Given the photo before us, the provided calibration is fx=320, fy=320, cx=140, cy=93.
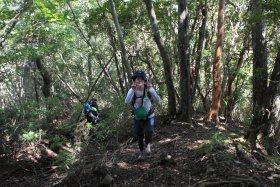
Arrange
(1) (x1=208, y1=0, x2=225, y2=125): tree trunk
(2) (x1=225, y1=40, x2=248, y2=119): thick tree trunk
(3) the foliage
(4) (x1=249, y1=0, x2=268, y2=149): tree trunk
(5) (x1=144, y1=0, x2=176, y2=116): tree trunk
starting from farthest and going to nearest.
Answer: (2) (x1=225, y1=40, x2=248, y2=119): thick tree trunk → (1) (x1=208, y1=0, x2=225, y2=125): tree trunk → (5) (x1=144, y1=0, x2=176, y2=116): tree trunk → (3) the foliage → (4) (x1=249, y1=0, x2=268, y2=149): tree trunk

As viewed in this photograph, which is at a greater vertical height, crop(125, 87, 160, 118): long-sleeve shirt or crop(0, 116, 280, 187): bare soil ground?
crop(125, 87, 160, 118): long-sleeve shirt

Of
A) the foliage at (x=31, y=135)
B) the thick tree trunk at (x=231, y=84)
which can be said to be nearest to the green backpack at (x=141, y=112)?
the foliage at (x=31, y=135)

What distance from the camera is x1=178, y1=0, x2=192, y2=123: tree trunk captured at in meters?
9.45

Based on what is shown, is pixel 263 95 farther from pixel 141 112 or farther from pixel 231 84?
pixel 231 84

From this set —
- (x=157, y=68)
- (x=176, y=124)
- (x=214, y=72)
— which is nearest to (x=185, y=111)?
(x=176, y=124)

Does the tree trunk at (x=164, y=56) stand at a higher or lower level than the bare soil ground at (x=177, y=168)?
higher

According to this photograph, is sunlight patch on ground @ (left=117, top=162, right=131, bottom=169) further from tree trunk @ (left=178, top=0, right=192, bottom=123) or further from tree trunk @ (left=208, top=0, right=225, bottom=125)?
tree trunk @ (left=208, top=0, right=225, bottom=125)

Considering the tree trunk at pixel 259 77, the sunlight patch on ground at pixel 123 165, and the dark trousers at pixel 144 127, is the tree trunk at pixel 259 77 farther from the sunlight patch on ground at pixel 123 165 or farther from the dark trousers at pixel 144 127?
the sunlight patch on ground at pixel 123 165

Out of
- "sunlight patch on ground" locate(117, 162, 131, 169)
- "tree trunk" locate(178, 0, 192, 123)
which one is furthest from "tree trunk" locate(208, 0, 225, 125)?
"sunlight patch on ground" locate(117, 162, 131, 169)

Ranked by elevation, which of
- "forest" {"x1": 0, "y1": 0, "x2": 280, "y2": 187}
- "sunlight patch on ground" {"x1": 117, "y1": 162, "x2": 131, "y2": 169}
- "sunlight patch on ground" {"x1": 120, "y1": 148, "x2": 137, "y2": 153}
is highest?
"forest" {"x1": 0, "y1": 0, "x2": 280, "y2": 187}

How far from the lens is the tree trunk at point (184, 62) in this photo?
31.0 feet

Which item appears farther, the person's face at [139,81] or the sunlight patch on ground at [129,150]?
the sunlight patch on ground at [129,150]

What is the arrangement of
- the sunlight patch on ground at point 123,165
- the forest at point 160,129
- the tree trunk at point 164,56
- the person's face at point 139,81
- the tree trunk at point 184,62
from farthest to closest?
1. the tree trunk at point 164,56
2. the tree trunk at point 184,62
3. the sunlight patch on ground at point 123,165
4. the person's face at point 139,81
5. the forest at point 160,129

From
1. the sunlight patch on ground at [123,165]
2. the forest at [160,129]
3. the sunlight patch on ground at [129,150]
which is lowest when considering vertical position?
the sunlight patch on ground at [129,150]
